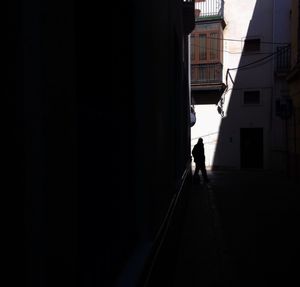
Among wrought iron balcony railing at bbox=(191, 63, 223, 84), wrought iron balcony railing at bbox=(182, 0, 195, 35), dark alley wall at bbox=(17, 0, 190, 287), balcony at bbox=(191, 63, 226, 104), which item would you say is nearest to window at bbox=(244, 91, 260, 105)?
balcony at bbox=(191, 63, 226, 104)

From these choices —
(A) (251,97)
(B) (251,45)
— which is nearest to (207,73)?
(A) (251,97)

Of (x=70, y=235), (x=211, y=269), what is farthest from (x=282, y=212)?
(x=70, y=235)

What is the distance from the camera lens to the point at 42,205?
1.11m

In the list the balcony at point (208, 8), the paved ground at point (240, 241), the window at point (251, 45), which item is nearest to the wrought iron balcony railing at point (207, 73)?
the window at point (251, 45)

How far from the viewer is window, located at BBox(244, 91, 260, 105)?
2053 cm

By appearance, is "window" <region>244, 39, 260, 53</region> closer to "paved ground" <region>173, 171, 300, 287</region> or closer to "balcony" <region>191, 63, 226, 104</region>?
"balcony" <region>191, 63, 226, 104</region>

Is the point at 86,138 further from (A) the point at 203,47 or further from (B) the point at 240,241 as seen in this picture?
(A) the point at 203,47

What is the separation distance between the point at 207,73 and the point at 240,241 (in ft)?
49.0

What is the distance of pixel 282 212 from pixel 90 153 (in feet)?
26.7

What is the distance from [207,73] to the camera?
2048 cm

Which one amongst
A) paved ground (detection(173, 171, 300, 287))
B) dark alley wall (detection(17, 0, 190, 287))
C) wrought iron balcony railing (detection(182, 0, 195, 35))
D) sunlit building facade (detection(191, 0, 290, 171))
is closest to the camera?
dark alley wall (detection(17, 0, 190, 287))

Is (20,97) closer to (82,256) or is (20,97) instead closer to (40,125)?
(40,125)

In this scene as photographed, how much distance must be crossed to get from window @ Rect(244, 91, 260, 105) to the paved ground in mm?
9094

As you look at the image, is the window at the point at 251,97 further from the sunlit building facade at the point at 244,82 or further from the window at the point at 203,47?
the window at the point at 203,47
